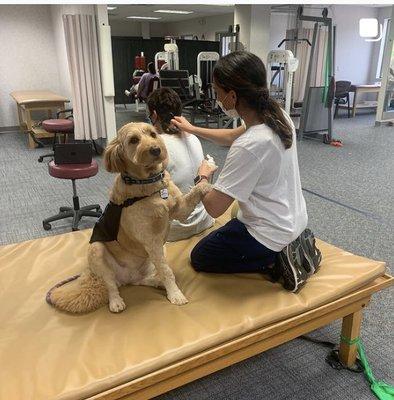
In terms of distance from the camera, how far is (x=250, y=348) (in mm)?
1465

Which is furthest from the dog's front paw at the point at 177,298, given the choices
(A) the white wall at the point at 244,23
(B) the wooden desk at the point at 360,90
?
(B) the wooden desk at the point at 360,90

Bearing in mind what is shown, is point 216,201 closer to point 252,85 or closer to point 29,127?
point 252,85

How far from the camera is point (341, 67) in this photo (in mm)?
10328

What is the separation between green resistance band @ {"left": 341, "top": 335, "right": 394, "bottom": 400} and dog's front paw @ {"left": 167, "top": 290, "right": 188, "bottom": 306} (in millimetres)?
790

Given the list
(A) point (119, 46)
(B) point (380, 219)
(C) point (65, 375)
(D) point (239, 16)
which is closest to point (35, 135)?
(D) point (239, 16)

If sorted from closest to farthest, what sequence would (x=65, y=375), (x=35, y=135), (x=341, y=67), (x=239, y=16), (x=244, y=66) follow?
(x=65, y=375) → (x=244, y=66) → (x=35, y=135) → (x=239, y=16) → (x=341, y=67)

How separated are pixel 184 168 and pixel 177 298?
0.71 m

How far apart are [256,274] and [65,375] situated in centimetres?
91

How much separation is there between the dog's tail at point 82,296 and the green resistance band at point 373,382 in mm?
1118

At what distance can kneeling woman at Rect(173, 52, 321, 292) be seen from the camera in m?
1.46

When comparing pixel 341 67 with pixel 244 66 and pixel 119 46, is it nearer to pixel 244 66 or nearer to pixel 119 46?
pixel 119 46

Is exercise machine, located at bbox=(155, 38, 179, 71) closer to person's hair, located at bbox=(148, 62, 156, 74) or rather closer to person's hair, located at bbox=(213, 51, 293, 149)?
person's hair, located at bbox=(148, 62, 156, 74)

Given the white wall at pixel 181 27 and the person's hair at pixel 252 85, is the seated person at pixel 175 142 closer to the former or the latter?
the person's hair at pixel 252 85

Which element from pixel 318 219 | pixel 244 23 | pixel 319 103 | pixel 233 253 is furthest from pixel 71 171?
pixel 319 103
